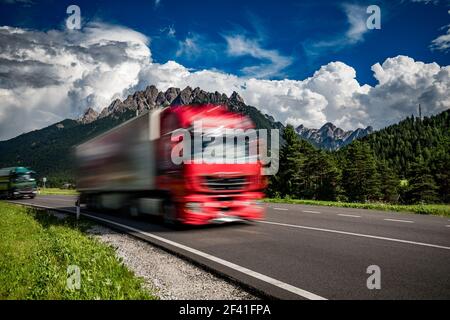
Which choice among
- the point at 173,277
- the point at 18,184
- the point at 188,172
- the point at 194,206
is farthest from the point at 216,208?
the point at 18,184

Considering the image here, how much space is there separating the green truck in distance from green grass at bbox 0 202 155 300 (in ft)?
96.5

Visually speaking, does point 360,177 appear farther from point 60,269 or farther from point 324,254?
point 60,269

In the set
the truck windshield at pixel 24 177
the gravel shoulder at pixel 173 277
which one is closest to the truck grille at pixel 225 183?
the gravel shoulder at pixel 173 277

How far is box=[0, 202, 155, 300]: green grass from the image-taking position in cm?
480

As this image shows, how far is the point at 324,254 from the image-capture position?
6.74 m

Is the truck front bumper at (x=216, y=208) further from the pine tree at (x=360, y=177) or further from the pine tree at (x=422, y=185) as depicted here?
the pine tree at (x=422, y=185)

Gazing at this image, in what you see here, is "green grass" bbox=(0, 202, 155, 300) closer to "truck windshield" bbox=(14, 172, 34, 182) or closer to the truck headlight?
the truck headlight

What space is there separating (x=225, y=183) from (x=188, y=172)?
1.15 metres

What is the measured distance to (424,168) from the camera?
67.9 meters

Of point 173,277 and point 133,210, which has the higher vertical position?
point 133,210

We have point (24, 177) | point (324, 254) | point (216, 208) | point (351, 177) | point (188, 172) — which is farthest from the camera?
point (351, 177)

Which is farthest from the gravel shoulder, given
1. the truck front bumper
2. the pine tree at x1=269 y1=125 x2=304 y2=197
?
the pine tree at x1=269 y1=125 x2=304 y2=197
